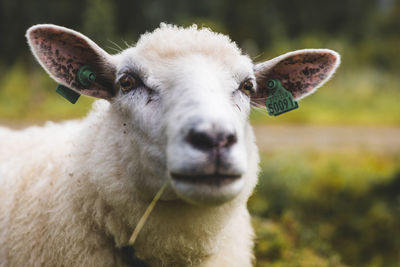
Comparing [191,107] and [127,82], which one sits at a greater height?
[191,107]

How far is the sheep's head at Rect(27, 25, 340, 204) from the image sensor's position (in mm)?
1799

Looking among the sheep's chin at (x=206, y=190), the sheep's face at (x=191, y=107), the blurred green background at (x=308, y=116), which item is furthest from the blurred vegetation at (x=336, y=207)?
the sheep's chin at (x=206, y=190)

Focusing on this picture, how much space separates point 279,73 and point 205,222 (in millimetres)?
1243

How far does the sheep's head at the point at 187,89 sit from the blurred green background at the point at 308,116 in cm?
27

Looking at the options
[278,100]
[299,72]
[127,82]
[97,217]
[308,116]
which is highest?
[299,72]

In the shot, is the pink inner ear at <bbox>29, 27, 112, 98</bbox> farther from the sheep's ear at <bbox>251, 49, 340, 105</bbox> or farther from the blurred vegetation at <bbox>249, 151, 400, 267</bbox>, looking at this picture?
the blurred vegetation at <bbox>249, 151, 400, 267</bbox>

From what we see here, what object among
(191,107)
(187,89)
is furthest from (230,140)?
(187,89)

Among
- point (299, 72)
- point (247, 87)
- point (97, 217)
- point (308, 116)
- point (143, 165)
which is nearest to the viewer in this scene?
point (143, 165)

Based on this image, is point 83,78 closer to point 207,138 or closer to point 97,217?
point 97,217

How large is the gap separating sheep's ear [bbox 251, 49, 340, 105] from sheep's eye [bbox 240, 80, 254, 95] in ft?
0.82

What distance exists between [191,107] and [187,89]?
17 centimetres

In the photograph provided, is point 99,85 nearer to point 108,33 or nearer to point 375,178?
point 375,178

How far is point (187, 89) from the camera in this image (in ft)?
6.63

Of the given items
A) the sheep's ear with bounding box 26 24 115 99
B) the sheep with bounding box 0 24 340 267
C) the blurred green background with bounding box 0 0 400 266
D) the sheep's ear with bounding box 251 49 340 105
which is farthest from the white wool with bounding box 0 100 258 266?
the blurred green background with bounding box 0 0 400 266
